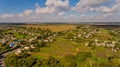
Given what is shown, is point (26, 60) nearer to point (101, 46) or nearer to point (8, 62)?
point (8, 62)

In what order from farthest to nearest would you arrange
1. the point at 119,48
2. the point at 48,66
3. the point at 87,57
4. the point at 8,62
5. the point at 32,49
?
the point at 119,48
the point at 32,49
the point at 87,57
the point at 8,62
the point at 48,66

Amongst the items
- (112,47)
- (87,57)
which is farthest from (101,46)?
(87,57)

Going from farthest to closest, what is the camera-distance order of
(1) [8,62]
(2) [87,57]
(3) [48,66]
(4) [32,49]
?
(4) [32,49], (2) [87,57], (1) [8,62], (3) [48,66]

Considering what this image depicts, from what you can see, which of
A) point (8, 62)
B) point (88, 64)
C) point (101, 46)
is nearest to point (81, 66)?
point (88, 64)

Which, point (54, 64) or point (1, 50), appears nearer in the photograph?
point (54, 64)

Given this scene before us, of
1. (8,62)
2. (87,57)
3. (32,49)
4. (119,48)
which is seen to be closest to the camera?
(8,62)

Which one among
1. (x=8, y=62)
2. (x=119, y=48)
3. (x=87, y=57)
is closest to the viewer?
(x=8, y=62)

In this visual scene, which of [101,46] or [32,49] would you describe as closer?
[32,49]

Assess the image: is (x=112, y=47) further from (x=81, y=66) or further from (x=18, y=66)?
(x=18, y=66)

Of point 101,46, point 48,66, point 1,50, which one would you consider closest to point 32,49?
point 1,50
